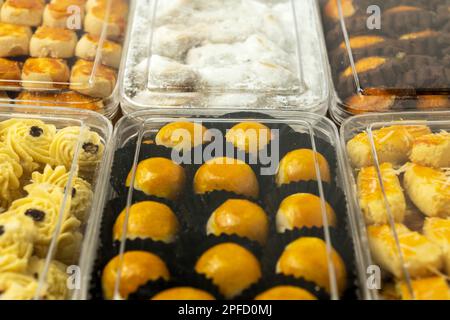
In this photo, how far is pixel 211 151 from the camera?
5.68ft

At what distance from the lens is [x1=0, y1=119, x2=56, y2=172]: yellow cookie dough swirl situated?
178 centimetres

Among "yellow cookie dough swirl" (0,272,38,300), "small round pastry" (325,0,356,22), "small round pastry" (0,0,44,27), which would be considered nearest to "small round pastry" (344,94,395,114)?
"small round pastry" (325,0,356,22)

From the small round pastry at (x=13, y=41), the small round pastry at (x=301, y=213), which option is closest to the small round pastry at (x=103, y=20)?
the small round pastry at (x=13, y=41)

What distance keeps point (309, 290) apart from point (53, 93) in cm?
135

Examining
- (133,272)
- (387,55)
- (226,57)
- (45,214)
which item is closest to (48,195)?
(45,214)

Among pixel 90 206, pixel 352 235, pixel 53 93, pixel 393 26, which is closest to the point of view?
pixel 352 235

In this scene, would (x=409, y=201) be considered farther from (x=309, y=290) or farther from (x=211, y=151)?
(x=211, y=151)

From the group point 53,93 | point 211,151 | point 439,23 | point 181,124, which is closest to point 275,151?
point 211,151

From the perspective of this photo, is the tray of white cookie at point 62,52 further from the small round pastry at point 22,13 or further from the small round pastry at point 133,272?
the small round pastry at point 133,272

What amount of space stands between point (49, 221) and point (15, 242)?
131 millimetres

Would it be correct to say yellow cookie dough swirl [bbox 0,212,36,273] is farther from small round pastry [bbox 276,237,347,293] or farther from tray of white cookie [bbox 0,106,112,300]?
small round pastry [bbox 276,237,347,293]

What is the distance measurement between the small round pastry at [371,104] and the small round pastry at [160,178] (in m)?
0.82

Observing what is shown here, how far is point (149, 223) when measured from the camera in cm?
149

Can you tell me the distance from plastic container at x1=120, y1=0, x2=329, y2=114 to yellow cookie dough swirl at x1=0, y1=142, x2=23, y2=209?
51cm
